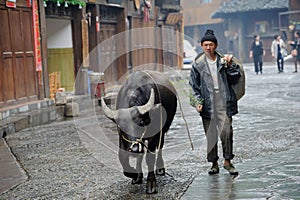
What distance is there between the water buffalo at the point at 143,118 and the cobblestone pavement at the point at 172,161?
27 cm

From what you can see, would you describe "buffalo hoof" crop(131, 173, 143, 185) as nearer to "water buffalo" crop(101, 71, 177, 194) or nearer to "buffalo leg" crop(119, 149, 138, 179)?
"water buffalo" crop(101, 71, 177, 194)

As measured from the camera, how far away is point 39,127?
1198 centimetres

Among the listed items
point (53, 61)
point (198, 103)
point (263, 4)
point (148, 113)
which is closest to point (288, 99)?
point (53, 61)

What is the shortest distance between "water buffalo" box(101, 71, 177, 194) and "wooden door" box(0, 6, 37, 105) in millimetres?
6098

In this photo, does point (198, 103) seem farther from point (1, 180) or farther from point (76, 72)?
point (76, 72)

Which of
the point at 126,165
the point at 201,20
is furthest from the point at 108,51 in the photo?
the point at 201,20

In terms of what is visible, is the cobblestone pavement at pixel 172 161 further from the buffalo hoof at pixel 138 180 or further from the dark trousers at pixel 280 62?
the dark trousers at pixel 280 62

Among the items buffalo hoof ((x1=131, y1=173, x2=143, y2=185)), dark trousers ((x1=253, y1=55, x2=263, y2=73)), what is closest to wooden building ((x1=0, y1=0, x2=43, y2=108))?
buffalo hoof ((x1=131, y1=173, x2=143, y2=185))

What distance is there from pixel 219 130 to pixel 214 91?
0.52 meters

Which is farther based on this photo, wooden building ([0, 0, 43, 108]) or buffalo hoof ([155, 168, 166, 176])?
wooden building ([0, 0, 43, 108])

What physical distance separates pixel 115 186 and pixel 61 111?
7246 mm

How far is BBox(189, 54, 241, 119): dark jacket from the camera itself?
6.70 meters

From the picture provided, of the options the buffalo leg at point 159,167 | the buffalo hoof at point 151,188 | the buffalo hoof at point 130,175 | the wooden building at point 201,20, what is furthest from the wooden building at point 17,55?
the wooden building at point 201,20

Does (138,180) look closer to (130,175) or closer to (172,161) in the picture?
(130,175)
